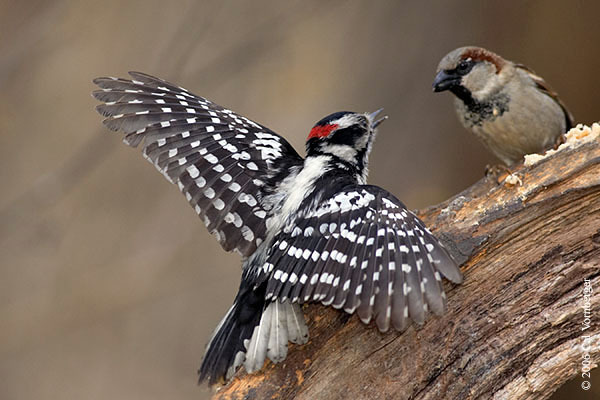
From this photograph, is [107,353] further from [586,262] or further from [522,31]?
[522,31]

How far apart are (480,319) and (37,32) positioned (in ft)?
12.9

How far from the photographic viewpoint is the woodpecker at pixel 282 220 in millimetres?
2523

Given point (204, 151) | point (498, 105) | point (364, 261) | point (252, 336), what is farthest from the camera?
point (498, 105)

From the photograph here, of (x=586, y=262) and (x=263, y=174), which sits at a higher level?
(x=263, y=174)

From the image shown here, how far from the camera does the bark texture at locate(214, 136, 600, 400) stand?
2.75 m

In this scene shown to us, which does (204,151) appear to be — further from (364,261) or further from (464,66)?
(464,66)

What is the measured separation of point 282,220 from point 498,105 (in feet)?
5.50

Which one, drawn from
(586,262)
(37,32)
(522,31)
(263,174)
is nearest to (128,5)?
(37,32)

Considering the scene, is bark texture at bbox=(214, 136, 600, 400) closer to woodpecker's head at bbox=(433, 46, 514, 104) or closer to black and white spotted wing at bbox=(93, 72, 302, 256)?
black and white spotted wing at bbox=(93, 72, 302, 256)

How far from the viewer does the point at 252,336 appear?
2.75 m

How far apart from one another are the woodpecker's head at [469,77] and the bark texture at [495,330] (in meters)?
1.11

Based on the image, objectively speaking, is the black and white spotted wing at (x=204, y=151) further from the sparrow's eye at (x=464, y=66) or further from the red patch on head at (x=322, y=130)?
the sparrow's eye at (x=464, y=66)

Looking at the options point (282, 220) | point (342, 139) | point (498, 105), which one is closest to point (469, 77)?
point (498, 105)

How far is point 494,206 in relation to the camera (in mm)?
3047
